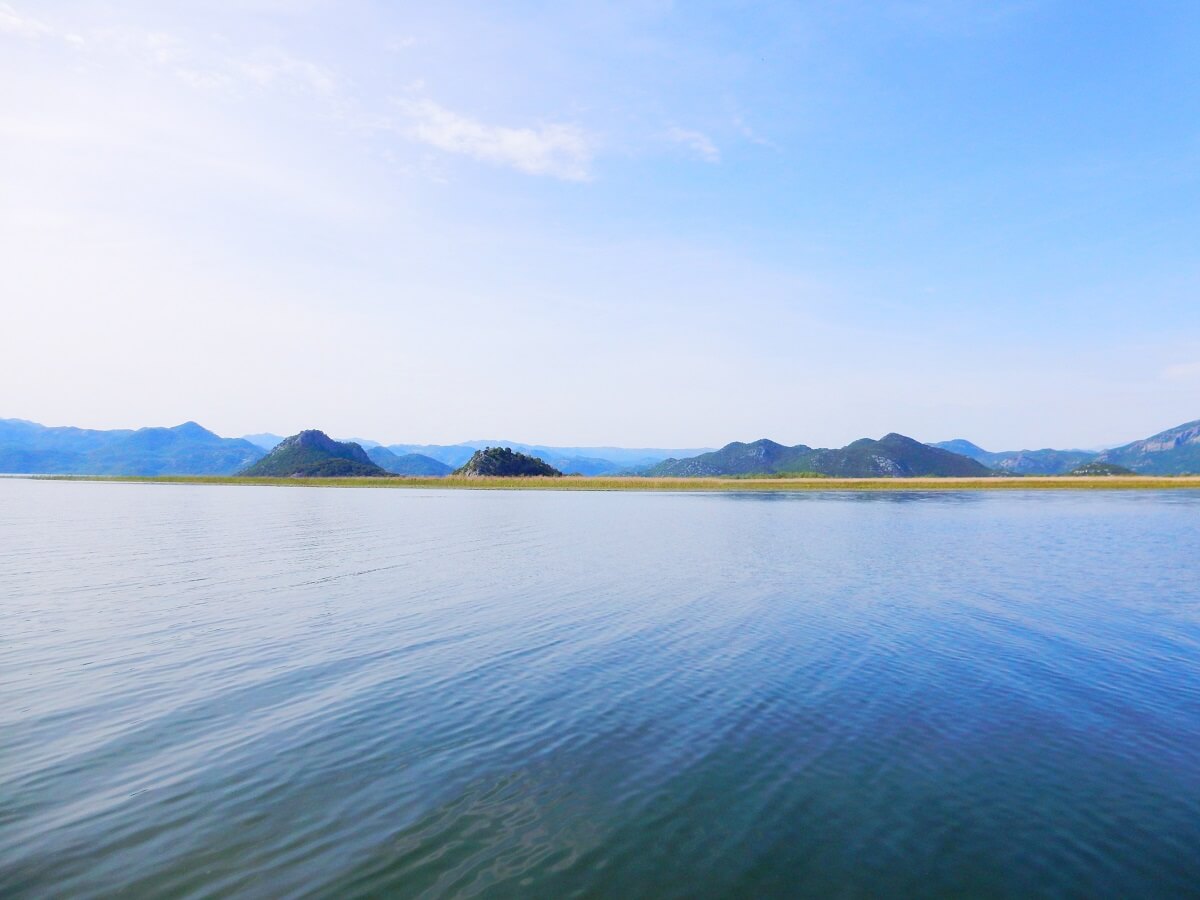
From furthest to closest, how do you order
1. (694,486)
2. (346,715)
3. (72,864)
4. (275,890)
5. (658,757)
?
(694,486) → (346,715) → (658,757) → (72,864) → (275,890)

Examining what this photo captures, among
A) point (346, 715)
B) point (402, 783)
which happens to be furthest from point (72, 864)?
point (346, 715)

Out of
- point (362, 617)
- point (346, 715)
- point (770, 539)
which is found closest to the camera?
point (346, 715)

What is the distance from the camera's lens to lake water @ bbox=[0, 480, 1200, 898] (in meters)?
10.3

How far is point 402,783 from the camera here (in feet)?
42.9

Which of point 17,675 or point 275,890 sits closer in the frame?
point 275,890

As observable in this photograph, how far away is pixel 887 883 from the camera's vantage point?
32.4 ft

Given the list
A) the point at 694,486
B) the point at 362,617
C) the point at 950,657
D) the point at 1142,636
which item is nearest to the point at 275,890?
the point at 362,617

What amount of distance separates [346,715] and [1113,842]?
1711 cm

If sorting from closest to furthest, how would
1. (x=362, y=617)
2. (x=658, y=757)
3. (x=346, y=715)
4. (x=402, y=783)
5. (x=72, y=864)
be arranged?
1. (x=72, y=864)
2. (x=402, y=783)
3. (x=658, y=757)
4. (x=346, y=715)
5. (x=362, y=617)

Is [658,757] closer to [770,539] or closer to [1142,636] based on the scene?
[1142,636]

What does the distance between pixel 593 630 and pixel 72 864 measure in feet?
59.1

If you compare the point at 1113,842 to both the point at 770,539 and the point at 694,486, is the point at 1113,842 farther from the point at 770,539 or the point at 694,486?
the point at 694,486

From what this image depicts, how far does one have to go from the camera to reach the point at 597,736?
15.6m

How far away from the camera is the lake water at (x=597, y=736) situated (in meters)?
10.3
